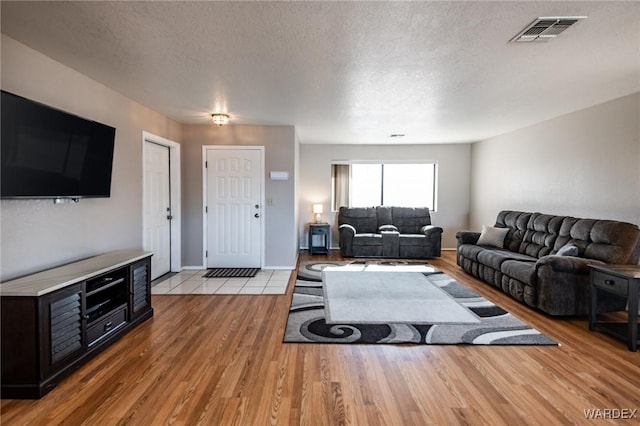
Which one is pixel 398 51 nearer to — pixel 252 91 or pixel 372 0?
pixel 372 0

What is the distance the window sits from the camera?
25.0ft

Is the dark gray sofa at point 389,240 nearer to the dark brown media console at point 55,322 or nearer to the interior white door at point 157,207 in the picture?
the interior white door at point 157,207

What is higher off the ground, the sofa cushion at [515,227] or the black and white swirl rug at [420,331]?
the sofa cushion at [515,227]

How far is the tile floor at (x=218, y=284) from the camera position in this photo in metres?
4.31

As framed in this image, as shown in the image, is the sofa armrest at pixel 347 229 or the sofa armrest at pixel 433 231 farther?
the sofa armrest at pixel 347 229

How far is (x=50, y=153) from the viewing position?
2.49m

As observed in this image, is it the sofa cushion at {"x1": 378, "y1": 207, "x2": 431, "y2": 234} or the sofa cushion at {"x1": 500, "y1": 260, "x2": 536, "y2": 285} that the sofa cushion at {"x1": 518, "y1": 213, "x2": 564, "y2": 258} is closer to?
the sofa cushion at {"x1": 500, "y1": 260, "x2": 536, "y2": 285}

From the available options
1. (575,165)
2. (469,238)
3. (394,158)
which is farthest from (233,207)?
(575,165)

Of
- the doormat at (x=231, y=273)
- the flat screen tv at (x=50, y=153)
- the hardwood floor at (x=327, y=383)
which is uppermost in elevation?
the flat screen tv at (x=50, y=153)

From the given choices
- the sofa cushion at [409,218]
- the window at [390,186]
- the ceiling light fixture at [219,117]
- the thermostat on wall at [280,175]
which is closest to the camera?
the ceiling light fixture at [219,117]

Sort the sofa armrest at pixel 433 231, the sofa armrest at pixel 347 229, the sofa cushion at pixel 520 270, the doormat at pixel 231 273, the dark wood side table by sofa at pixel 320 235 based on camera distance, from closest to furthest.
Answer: the sofa cushion at pixel 520 270 → the doormat at pixel 231 273 → the sofa armrest at pixel 433 231 → the sofa armrest at pixel 347 229 → the dark wood side table by sofa at pixel 320 235

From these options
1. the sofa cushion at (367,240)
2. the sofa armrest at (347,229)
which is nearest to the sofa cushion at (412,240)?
the sofa cushion at (367,240)

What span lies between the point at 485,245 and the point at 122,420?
5140 mm

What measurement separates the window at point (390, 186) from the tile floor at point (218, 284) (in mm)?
3158
